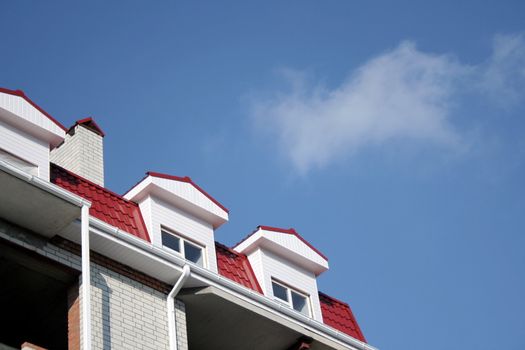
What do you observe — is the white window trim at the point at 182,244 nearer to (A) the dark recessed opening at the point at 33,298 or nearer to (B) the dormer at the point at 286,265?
(B) the dormer at the point at 286,265

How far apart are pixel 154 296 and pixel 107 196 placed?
2608 mm

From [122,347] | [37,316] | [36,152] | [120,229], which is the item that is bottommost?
[122,347]

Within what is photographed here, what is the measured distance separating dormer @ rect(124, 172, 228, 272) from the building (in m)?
0.03

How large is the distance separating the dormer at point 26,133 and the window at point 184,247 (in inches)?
131

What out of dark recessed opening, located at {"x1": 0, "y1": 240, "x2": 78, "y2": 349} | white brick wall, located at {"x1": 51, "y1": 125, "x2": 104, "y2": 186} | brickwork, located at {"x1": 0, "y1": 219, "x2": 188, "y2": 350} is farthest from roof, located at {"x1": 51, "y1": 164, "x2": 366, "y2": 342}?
white brick wall, located at {"x1": 51, "y1": 125, "x2": 104, "y2": 186}

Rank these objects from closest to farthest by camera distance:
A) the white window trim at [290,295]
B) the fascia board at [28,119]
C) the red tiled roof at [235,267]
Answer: the fascia board at [28,119] < the red tiled roof at [235,267] < the white window trim at [290,295]

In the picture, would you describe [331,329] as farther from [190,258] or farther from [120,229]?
[120,229]

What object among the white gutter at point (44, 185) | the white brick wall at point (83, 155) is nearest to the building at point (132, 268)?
the white gutter at point (44, 185)

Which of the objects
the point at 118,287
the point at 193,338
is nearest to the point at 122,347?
the point at 118,287

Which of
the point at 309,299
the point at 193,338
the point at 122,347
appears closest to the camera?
the point at 122,347

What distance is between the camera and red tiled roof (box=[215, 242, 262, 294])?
25.3 meters

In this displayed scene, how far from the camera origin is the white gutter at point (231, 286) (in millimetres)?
22359

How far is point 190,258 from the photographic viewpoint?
2469 centimetres

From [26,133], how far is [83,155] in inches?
190
